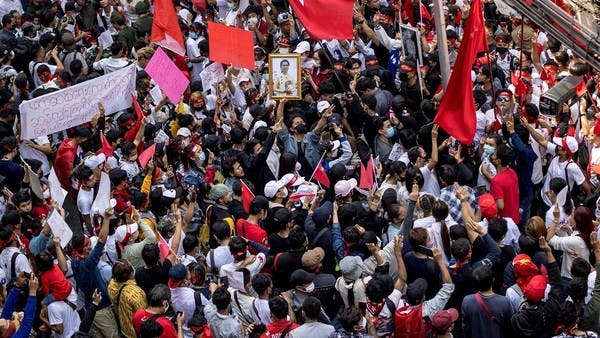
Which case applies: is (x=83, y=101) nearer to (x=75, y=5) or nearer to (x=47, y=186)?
(x=47, y=186)

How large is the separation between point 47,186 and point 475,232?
16.3 feet

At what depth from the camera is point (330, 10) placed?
14273 mm

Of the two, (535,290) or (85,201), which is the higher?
(535,290)

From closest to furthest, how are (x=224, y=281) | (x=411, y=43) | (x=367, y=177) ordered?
1. (x=224, y=281)
2. (x=367, y=177)
3. (x=411, y=43)

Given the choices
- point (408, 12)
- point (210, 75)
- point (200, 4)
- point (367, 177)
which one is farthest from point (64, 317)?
point (200, 4)

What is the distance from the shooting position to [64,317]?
10.3 meters

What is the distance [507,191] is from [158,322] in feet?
13.5

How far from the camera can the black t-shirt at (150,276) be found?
10.3m

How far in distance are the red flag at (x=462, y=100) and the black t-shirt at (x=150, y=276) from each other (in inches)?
140

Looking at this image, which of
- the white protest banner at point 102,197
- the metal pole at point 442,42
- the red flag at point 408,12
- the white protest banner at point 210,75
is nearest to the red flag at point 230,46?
the white protest banner at point 210,75

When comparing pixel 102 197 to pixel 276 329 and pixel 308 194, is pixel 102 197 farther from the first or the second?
pixel 276 329

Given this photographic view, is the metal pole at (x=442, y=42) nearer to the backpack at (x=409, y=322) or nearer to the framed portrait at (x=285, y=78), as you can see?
the framed portrait at (x=285, y=78)

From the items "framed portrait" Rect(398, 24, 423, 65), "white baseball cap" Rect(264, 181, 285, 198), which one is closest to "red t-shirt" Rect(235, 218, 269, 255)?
"white baseball cap" Rect(264, 181, 285, 198)

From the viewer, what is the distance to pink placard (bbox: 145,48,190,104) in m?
14.1
